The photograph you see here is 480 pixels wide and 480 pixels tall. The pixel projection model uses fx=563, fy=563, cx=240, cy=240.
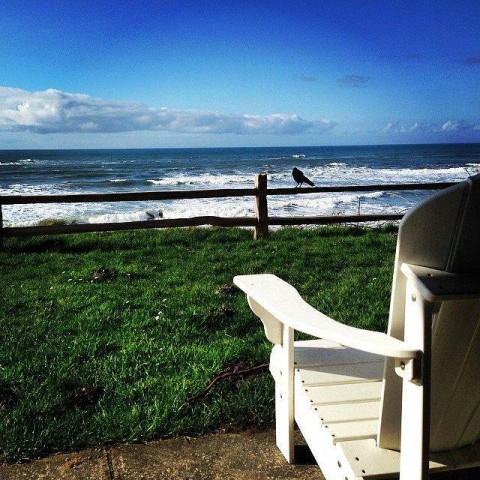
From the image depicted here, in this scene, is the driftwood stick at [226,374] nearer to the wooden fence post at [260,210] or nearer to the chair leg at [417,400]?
the chair leg at [417,400]

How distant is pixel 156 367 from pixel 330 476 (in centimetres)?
178

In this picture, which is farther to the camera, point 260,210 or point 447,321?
point 260,210

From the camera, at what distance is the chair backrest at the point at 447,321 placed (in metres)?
1.11

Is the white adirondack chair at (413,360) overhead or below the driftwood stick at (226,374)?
overhead

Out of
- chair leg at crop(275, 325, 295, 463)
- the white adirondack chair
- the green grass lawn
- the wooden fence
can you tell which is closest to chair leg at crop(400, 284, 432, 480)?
the white adirondack chair

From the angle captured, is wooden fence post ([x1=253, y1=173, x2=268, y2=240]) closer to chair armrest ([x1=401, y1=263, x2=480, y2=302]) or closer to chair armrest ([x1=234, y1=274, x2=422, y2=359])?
chair armrest ([x1=234, y1=274, x2=422, y2=359])

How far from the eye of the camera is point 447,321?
120 cm

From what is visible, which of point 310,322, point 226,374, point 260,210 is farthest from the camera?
point 260,210

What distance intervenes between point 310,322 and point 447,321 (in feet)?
1.01

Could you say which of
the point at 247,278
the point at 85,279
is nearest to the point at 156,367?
the point at 247,278

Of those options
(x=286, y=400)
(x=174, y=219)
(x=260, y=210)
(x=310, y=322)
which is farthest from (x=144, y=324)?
(x=260, y=210)

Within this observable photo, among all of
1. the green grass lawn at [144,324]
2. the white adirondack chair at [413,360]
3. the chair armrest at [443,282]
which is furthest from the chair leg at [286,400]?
the chair armrest at [443,282]

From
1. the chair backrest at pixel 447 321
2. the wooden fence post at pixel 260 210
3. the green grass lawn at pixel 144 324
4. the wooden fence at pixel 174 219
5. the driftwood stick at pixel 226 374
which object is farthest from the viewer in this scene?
the wooden fence post at pixel 260 210

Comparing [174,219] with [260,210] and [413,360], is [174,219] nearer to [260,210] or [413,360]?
[260,210]
